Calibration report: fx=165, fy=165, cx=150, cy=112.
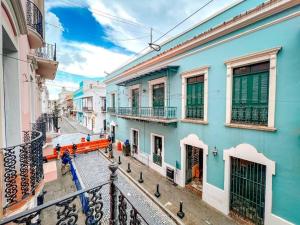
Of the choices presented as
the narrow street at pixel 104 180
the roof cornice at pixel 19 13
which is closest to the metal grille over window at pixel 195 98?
the narrow street at pixel 104 180

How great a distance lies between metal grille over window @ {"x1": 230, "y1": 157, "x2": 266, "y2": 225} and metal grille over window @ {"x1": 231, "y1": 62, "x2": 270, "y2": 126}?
5.58 ft

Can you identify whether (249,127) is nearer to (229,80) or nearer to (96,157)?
(229,80)

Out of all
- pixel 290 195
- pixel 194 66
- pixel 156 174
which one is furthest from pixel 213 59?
pixel 156 174

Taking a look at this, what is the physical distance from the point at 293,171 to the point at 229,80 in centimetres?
370

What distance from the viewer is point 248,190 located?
247 inches

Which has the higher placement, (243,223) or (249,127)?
(249,127)

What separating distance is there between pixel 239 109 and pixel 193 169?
490 cm

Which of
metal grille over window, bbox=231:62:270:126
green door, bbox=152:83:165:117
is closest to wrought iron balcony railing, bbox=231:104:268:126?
metal grille over window, bbox=231:62:270:126

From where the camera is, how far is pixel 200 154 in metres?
10.6

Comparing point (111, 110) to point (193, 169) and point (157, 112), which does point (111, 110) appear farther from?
point (193, 169)

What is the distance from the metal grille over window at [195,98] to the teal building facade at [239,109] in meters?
0.05

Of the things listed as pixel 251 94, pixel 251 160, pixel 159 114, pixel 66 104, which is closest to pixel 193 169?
pixel 159 114

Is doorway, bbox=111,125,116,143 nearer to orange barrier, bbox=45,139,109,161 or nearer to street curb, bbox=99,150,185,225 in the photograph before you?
orange barrier, bbox=45,139,109,161

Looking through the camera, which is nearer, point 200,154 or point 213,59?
point 213,59
